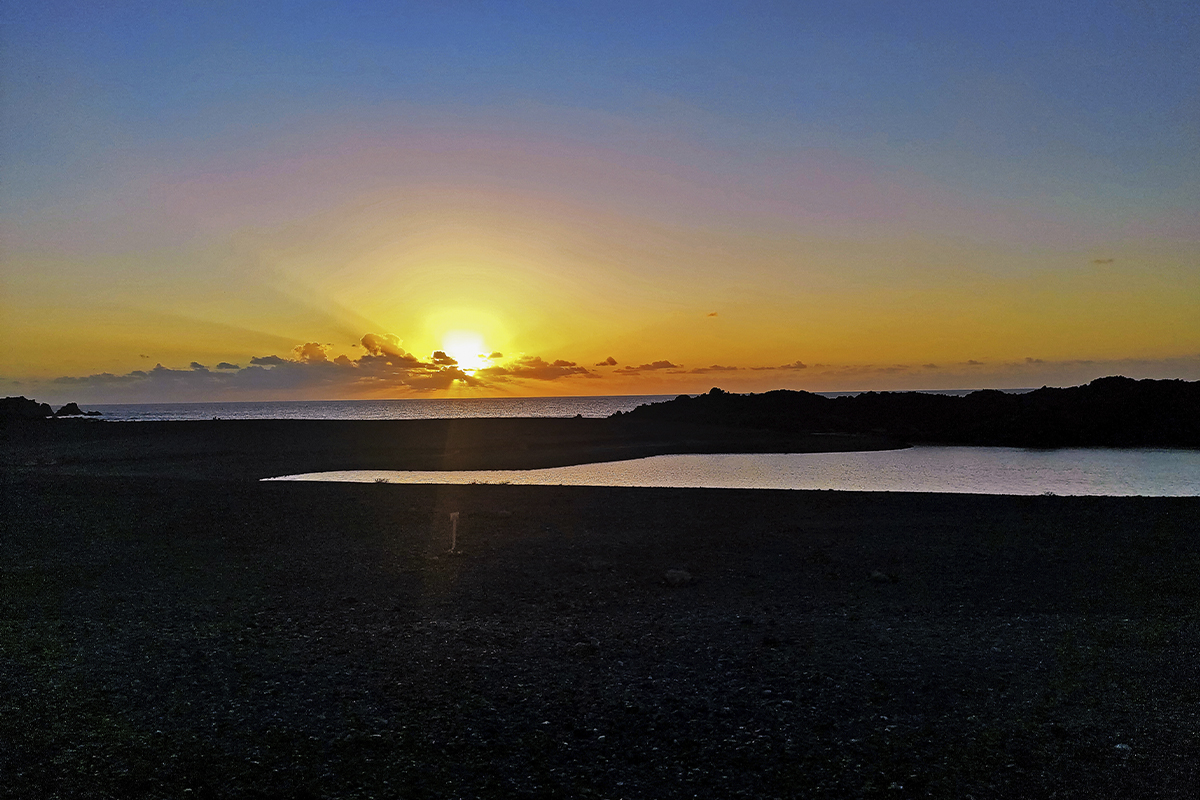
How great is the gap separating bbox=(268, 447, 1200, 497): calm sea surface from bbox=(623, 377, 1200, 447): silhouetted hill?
Answer: 5291mm

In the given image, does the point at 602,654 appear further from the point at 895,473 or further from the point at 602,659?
the point at 895,473

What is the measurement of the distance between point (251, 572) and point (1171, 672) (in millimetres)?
13083

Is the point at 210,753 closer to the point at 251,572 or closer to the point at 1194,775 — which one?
the point at 251,572

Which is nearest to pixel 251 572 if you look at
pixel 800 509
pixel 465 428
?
pixel 800 509

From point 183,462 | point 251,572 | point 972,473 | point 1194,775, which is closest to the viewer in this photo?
point 1194,775

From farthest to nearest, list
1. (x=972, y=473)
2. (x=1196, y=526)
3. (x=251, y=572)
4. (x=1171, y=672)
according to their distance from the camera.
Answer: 1. (x=972, y=473)
2. (x=1196, y=526)
3. (x=251, y=572)
4. (x=1171, y=672)

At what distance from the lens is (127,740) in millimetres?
6863

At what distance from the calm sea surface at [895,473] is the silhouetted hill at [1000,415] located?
5291 millimetres

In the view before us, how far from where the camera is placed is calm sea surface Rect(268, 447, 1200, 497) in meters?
27.8

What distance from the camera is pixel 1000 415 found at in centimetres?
5412

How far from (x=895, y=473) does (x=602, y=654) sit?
1046 inches

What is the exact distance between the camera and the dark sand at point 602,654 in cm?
645

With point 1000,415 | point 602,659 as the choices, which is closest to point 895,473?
point 1000,415

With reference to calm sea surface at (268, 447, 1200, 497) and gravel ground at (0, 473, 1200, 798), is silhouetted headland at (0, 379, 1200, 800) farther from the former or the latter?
calm sea surface at (268, 447, 1200, 497)
